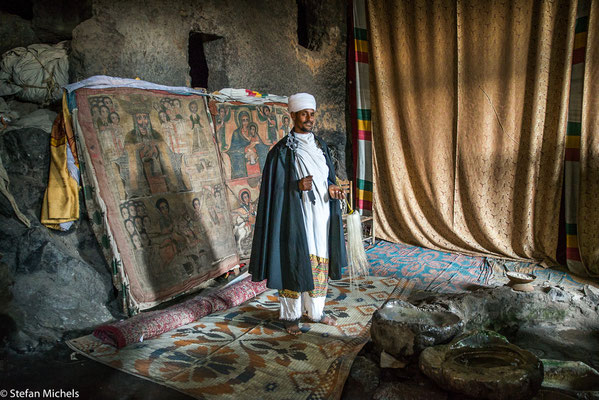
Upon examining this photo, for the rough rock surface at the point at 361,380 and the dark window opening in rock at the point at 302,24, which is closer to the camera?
the rough rock surface at the point at 361,380

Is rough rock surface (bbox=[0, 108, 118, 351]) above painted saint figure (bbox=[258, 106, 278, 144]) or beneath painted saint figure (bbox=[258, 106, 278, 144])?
beneath

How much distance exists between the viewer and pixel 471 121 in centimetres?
507

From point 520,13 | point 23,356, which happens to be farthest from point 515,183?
point 23,356

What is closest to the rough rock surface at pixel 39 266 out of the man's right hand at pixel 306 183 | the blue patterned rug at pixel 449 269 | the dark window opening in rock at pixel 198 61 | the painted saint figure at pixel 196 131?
the painted saint figure at pixel 196 131

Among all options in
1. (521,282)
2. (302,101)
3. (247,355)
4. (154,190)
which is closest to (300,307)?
(247,355)

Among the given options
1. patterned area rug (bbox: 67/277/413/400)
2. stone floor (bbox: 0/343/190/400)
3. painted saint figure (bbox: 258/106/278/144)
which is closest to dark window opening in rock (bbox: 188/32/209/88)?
painted saint figure (bbox: 258/106/278/144)

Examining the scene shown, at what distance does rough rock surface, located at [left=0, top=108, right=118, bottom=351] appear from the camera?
300 cm

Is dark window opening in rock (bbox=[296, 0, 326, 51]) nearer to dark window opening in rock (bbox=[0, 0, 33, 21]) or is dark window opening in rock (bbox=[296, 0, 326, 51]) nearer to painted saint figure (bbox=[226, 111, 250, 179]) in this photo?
painted saint figure (bbox=[226, 111, 250, 179])

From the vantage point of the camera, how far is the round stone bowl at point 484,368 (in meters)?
1.97

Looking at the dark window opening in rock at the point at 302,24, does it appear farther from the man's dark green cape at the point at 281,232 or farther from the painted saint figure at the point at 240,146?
the man's dark green cape at the point at 281,232

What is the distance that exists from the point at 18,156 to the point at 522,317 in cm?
413

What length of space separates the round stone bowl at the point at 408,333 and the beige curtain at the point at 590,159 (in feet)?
8.60

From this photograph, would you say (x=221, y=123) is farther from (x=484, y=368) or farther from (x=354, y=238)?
(x=484, y=368)

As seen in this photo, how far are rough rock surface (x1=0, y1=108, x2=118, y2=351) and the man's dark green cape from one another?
1.37 metres
